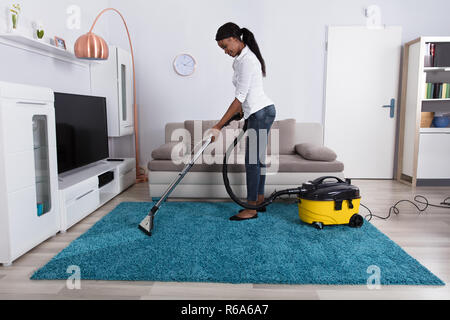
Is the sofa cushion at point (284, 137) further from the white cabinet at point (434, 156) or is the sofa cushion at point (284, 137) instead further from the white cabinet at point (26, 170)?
the white cabinet at point (26, 170)

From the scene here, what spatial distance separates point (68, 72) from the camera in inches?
123

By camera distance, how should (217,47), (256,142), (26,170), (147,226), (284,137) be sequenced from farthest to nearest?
(217,47) → (284,137) → (256,142) → (147,226) → (26,170)

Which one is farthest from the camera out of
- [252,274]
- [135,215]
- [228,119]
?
[135,215]

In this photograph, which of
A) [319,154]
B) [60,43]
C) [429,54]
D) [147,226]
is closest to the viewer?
[147,226]

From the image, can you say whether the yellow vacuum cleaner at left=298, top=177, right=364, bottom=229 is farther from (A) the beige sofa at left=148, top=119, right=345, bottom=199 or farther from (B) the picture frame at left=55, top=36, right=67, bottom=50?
(B) the picture frame at left=55, top=36, right=67, bottom=50

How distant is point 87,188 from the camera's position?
2.55 meters

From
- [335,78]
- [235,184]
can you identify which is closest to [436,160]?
[335,78]

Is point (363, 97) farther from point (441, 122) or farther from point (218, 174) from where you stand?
point (218, 174)

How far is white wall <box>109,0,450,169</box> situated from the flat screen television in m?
0.98

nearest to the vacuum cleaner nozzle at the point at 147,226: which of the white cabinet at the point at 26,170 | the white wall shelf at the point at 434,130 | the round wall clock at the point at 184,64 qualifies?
the white cabinet at the point at 26,170

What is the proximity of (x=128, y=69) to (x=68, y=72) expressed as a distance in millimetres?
789

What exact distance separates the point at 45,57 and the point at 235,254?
7.17ft

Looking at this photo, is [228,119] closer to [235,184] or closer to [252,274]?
[235,184]

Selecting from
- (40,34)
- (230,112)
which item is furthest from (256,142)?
(40,34)
